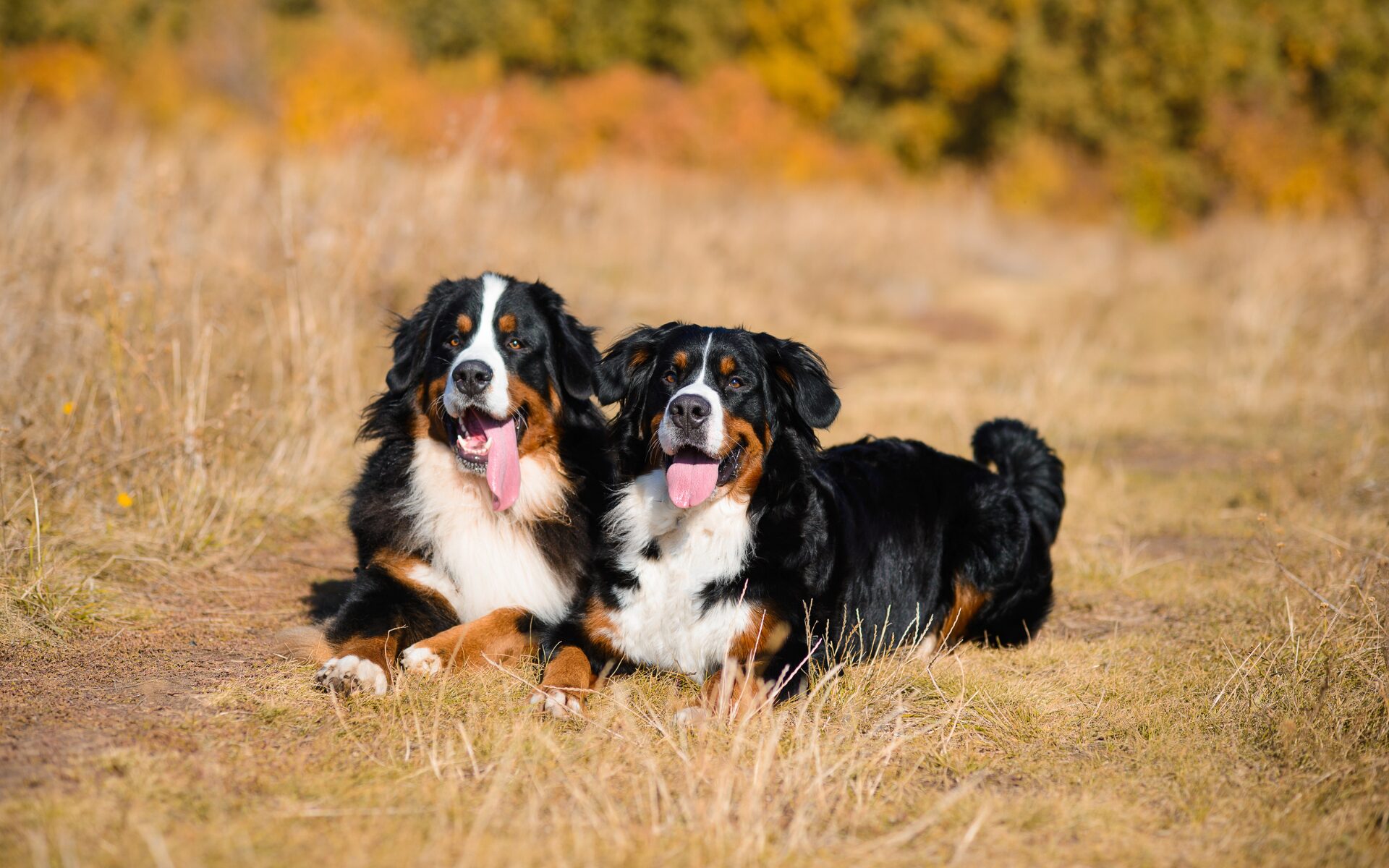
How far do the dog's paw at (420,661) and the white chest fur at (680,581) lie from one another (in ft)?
2.05

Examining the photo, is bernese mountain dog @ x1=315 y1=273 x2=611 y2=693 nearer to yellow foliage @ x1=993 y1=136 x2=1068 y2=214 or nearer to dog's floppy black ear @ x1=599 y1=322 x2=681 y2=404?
dog's floppy black ear @ x1=599 y1=322 x2=681 y2=404

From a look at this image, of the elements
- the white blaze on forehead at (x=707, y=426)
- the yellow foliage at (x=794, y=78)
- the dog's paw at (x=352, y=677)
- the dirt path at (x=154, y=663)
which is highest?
the yellow foliage at (x=794, y=78)

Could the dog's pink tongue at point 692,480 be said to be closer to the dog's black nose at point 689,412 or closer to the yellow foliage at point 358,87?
the dog's black nose at point 689,412

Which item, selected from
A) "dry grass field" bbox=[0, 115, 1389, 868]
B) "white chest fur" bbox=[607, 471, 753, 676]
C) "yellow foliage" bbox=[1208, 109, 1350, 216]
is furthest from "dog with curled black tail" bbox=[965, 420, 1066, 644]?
"yellow foliage" bbox=[1208, 109, 1350, 216]

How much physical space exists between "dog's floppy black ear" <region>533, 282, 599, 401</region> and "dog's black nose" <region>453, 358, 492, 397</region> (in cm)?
45

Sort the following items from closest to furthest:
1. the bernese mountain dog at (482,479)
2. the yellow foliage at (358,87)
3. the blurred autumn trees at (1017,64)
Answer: the bernese mountain dog at (482,479)
the yellow foliage at (358,87)
the blurred autumn trees at (1017,64)

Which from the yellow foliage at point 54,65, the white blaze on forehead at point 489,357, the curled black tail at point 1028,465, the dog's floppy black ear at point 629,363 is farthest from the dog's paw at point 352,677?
the yellow foliage at point 54,65

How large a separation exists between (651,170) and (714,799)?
665 inches

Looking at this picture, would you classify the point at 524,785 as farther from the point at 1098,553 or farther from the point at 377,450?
the point at 1098,553

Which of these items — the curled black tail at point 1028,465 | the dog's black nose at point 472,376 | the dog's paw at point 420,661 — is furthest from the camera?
the curled black tail at point 1028,465

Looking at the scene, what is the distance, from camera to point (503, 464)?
450 cm

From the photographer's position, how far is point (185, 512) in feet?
17.6

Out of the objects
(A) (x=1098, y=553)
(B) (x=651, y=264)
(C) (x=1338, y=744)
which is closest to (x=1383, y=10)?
(B) (x=651, y=264)

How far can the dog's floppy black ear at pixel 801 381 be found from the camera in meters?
4.25
